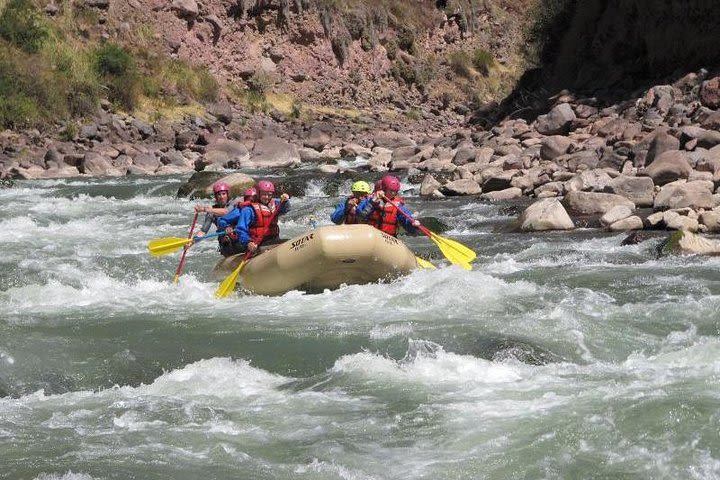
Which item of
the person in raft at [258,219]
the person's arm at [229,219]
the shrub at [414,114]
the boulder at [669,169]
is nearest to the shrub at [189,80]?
the shrub at [414,114]

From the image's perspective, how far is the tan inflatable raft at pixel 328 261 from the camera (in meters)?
7.70

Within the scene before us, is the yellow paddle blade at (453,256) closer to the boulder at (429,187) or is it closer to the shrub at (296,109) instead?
the boulder at (429,187)

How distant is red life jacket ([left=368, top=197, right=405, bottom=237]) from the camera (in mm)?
8719

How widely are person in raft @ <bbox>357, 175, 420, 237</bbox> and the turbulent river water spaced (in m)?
0.69

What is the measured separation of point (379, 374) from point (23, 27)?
2153cm

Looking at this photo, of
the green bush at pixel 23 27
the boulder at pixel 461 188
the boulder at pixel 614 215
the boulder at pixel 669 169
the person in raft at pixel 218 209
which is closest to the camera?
the person in raft at pixel 218 209

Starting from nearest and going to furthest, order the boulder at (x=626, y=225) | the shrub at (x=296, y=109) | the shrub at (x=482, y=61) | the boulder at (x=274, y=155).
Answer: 1. the boulder at (x=626, y=225)
2. the boulder at (x=274, y=155)
3. the shrub at (x=296, y=109)
4. the shrub at (x=482, y=61)

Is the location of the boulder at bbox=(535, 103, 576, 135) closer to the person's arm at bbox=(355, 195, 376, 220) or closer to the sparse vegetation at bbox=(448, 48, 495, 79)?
the person's arm at bbox=(355, 195, 376, 220)

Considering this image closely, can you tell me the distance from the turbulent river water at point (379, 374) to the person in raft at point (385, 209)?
2.27 ft

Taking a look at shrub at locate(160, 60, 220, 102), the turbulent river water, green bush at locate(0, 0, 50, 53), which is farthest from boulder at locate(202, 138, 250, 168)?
the turbulent river water

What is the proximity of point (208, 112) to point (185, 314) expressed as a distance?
19.7 metres

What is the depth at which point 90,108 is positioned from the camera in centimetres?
2344

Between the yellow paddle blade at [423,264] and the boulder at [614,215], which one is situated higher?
the yellow paddle blade at [423,264]

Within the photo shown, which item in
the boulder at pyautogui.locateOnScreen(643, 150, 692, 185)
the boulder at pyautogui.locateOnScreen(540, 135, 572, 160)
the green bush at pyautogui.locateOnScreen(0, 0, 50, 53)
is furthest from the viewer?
the green bush at pyautogui.locateOnScreen(0, 0, 50, 53)
